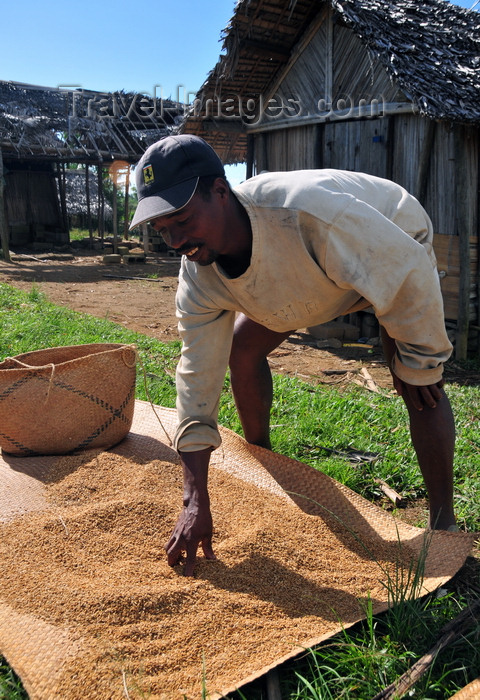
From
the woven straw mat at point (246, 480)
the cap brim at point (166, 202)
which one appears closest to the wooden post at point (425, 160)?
the woven straw mat at point (246, 480)

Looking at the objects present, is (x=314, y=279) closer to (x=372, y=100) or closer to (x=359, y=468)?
(x=359, y=468)

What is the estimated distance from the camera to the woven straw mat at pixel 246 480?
5.40 feet

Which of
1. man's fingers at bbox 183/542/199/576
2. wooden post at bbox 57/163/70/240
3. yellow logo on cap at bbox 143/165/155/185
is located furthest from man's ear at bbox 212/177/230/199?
wooden post at bbox 57/163/70/240

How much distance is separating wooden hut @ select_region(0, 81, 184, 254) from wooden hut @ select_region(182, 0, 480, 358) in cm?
836

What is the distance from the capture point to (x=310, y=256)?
1.97 meters

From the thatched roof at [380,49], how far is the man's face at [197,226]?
4.17 meters

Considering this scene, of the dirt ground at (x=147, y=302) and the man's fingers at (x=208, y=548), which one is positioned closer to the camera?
the man's fingers at (x=208, y=548)

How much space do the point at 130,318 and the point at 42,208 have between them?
42.8 feet

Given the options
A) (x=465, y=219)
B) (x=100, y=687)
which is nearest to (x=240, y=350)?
(x=100, y=687)

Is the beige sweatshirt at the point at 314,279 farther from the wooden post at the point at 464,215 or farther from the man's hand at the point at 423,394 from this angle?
the wooden post at the point at 464,215

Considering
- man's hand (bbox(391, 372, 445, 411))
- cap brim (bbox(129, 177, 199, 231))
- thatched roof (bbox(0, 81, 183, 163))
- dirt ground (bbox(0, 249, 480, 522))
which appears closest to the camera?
cap brim (bbox(129, 177, 199, 231))

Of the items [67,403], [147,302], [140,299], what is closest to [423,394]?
[67,403]

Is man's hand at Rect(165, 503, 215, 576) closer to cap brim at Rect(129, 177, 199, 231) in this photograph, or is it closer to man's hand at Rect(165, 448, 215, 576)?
man's hand at Rect(165, 448, 215, 576)

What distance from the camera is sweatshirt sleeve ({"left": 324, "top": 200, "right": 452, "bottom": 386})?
73.1 inches
